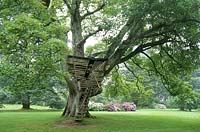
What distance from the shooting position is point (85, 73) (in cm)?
1661

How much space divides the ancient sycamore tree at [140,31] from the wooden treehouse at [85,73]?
16 cm

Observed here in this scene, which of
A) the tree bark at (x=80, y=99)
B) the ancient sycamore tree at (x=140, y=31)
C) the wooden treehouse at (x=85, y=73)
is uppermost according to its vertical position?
the ancient sycamore tree at (x=140, y=31)

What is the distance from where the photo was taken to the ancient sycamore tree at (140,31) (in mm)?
14742

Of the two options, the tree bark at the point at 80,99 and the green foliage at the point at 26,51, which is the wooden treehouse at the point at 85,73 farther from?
the green foliage at the point at 26,51

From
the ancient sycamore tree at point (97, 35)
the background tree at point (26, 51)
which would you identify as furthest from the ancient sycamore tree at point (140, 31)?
the background tree at point (26, 51)

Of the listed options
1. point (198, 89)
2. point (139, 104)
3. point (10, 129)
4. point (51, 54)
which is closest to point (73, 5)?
point (51, 54)

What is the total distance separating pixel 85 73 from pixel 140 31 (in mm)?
3850

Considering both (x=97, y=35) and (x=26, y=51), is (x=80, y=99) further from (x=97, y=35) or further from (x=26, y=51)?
(x=26, y=51)

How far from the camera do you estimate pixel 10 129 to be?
14172mm

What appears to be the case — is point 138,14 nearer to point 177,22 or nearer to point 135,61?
point 177,22

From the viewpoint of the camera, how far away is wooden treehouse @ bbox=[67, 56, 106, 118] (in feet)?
53.4

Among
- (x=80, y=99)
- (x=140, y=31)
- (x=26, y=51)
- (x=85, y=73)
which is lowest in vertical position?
(x=80, y=99)

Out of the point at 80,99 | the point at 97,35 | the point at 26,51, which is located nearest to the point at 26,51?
the point at 26,51

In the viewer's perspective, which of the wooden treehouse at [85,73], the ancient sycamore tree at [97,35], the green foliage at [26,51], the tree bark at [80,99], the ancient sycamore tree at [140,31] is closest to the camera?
the green foliage at [26,51]
